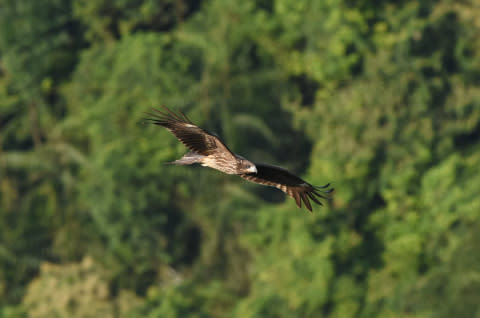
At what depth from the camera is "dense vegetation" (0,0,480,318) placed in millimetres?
23438

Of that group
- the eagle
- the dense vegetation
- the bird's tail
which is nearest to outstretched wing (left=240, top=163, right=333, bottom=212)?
the eagle

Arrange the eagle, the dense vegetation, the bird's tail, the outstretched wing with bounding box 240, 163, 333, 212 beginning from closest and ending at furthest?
the eagle
the bird's tail
the outstretched wing with bounding box 240, 163, 333, 212
the dense vegetation

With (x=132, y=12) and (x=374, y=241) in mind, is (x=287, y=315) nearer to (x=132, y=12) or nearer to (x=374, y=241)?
(x=374, y=241)

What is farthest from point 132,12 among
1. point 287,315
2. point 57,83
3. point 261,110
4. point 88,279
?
point 287,315

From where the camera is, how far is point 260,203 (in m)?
25.0

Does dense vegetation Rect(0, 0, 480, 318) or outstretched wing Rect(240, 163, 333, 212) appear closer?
outstretched wing Rect(240, 163, 333, 212)

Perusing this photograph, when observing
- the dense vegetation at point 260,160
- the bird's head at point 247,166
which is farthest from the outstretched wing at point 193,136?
the dense vegetation at point 260,160

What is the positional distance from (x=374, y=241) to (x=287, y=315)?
2738 mm

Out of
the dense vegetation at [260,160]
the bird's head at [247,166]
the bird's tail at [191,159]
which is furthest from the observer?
the dense vegetation at [260,160]

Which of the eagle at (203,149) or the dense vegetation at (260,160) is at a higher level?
the dense vegetation at (260,160)

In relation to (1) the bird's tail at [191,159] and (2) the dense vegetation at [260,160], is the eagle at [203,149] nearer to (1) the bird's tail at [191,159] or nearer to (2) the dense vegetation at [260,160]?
(1) the bird's tail at [191,159]

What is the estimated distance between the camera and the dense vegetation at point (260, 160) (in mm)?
23438

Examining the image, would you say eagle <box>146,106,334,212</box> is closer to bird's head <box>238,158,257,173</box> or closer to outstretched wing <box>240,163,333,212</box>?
bird's head <box>238,158,257,173</box>

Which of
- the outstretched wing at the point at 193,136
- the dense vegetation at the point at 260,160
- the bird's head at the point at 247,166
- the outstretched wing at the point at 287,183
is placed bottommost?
the bird's head at the point at 247,166
